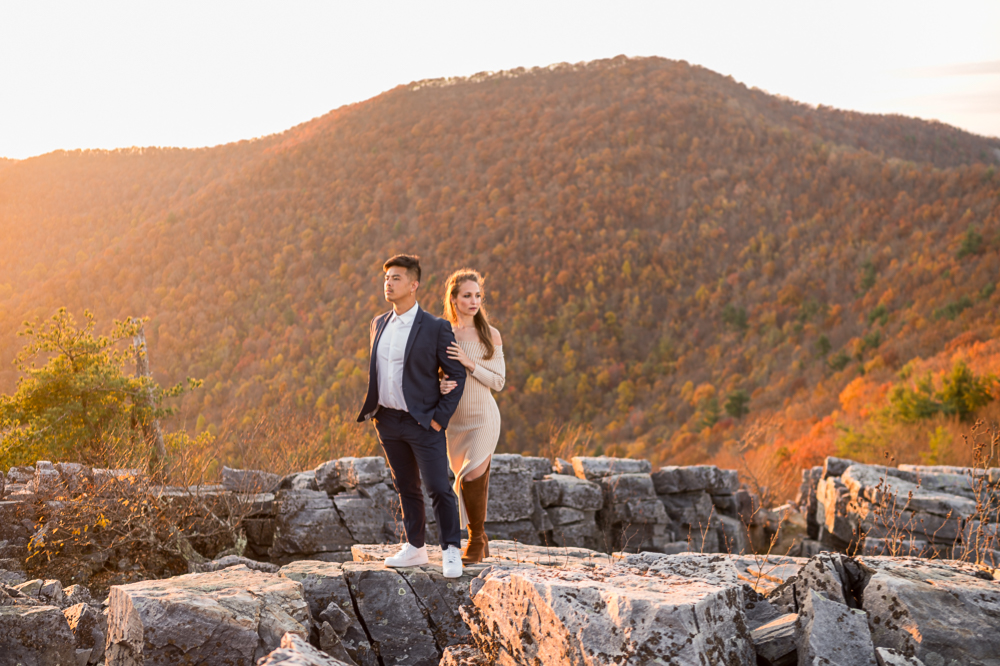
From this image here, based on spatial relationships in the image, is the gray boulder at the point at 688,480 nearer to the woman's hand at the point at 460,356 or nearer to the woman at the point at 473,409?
the woman at the point at 473,409

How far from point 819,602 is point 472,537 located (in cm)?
224

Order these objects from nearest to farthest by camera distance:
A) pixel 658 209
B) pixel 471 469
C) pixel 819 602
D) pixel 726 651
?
pixel 726 651
pixel 819 602
pixel 471 469
pixel 658 209

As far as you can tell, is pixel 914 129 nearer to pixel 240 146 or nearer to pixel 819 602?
pixel 240 146

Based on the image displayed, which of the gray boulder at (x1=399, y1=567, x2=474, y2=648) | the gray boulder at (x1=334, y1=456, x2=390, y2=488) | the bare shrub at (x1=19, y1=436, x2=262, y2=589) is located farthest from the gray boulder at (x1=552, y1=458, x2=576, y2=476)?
the gray boulder at (x1=399, y1=567, x2=474, y2=648)

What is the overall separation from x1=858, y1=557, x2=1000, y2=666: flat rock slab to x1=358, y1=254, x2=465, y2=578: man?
238 centimetres

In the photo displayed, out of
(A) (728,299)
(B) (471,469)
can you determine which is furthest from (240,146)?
(B) (471,469)

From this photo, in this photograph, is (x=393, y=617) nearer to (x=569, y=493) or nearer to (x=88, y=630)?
(x=88, y=630)

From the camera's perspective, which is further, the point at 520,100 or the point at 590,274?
the point at 520,100

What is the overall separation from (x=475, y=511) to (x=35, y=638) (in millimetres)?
2650

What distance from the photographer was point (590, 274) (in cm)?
3444

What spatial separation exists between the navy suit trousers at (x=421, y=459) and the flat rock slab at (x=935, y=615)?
7.76ft

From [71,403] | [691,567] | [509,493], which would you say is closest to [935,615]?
[691,567]

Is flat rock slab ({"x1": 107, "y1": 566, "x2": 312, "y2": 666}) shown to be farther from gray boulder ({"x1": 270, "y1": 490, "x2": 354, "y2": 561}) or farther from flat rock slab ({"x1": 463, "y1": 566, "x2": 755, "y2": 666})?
gray boulder ({"x1": 270, "y1": 490, "x2": 354, "y2": 561})

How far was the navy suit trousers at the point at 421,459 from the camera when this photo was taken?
4.25m
